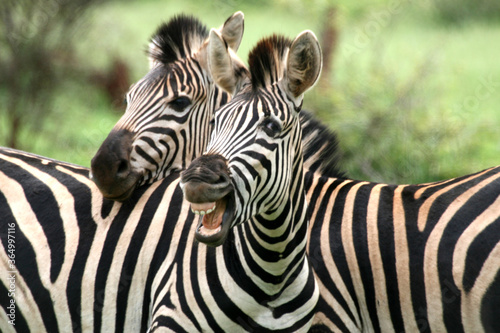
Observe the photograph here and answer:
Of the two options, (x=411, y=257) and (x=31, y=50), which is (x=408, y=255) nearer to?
(x=411, y=257)

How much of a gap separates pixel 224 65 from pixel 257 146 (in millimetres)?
699

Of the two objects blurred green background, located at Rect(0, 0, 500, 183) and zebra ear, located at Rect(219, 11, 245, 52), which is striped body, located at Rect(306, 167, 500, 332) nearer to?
blurred green background, located at Rect(0, 0, 500, 183)

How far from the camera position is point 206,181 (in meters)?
3.18

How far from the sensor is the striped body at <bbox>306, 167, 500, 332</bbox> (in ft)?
13.5

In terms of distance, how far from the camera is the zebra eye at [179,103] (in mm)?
4555

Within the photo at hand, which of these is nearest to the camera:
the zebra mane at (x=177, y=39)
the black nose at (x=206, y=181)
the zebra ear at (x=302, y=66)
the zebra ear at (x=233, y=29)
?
the black nose at (x=206, y=181)

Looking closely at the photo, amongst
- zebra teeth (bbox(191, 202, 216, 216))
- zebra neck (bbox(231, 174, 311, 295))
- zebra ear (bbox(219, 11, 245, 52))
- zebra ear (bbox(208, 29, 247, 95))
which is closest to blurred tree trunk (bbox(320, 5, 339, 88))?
zebra ear (bbox(219, 11, 245, 52))

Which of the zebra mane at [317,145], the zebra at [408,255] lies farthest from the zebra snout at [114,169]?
the zebra mane at [317,145]

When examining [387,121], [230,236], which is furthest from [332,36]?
[230,236]

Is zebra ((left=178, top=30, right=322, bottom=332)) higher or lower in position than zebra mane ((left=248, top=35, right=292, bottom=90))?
lower

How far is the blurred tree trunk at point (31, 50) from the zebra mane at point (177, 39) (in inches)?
254

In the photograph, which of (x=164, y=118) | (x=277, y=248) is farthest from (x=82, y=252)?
(x=277, y=248)

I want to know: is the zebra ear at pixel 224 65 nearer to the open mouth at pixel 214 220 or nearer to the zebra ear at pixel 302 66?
the zebra ear at pixel 302 66

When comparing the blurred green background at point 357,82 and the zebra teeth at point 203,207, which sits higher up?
the blurred green background at point 357,82
